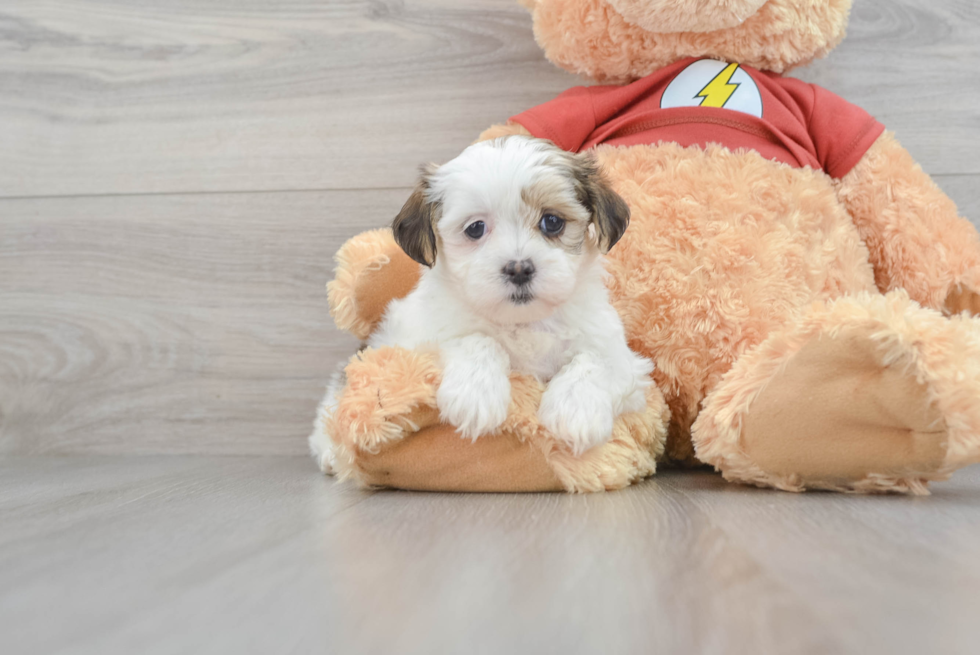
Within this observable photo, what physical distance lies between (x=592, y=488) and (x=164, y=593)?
0.71m

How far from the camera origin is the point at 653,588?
0.63 m

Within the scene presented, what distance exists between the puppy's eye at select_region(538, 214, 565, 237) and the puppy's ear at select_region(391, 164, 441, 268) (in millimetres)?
210

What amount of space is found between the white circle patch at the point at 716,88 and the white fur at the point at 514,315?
406 millimetres

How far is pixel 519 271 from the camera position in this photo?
1164 millimetres

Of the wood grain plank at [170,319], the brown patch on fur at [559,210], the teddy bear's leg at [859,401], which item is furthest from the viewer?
the wood grain plank at [170,319]

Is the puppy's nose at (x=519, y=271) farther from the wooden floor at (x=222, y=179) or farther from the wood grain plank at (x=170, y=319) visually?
the wood grain plank at (x=170, y=319)

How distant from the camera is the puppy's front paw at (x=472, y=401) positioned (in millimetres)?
1116

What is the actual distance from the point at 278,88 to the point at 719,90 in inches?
47.4

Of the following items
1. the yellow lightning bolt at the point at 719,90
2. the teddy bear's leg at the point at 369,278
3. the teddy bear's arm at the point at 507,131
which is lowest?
the teddy bear's leg at the point at 369,278

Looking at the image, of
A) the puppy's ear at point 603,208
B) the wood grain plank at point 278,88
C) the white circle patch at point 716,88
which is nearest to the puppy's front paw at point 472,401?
the puppy's ear at point 603,208

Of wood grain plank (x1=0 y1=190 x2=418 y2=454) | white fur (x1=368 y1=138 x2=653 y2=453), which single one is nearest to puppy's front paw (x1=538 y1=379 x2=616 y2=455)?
white fur (x1=368 y1=138 x2=653 y2=453)

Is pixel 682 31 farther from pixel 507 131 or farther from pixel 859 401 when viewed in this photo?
pixel 859 401

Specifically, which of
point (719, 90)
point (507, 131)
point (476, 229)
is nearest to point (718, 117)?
point (719, 90)

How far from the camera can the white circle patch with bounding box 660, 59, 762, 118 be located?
57.9 inches
